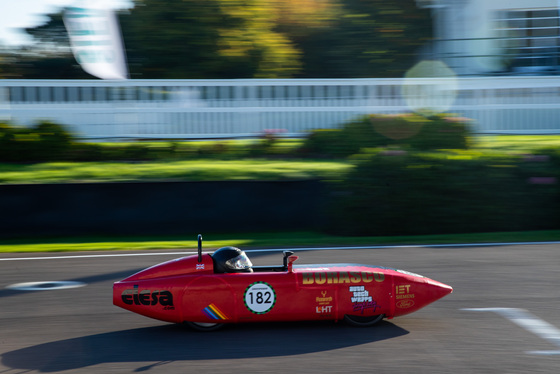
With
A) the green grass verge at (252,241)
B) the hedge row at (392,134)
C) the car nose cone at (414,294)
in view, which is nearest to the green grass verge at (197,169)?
the hedge row at (392,134)

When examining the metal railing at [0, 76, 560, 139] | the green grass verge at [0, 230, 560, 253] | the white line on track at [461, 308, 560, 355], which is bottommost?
the green grass verge at [0, 230, 560, 253]

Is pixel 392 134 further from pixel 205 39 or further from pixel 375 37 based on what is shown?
pixel 375 37

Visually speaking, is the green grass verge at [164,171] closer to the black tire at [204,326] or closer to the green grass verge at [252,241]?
the green grass verge at [252,241]

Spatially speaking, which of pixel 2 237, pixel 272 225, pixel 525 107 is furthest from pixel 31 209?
pixel 525 107

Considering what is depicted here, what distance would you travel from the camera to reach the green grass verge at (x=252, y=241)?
1019 centimetres

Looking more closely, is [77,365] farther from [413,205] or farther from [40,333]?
[413,205]

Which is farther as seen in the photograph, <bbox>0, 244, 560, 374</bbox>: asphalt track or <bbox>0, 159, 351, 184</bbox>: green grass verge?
<bbox>0, 159, 351, 184</bbox>: green grass verge

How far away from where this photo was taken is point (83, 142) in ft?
48.6

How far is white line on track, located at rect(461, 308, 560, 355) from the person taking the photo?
5.41 meters

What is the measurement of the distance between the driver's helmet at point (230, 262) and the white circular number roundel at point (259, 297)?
0.24m

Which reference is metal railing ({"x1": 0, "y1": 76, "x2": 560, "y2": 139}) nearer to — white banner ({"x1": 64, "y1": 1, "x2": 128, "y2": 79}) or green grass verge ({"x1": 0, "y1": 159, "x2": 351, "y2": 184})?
white banner ({"x1": 64, "y1": 1, "x2": 128, "y2": 79})

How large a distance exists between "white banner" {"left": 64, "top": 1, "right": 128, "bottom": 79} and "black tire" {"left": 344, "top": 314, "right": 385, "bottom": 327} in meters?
12.3

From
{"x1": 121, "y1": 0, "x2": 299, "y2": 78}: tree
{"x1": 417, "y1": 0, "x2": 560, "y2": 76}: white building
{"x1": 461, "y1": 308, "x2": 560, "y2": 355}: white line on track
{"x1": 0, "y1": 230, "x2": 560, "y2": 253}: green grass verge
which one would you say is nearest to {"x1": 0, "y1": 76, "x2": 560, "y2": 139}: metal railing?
{"x1": 417, "y1": 0, "x2": 560, "y2": 76}: white building

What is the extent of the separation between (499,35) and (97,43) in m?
13.4
